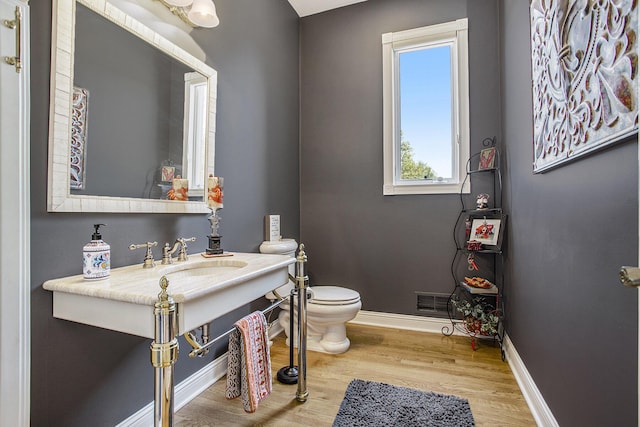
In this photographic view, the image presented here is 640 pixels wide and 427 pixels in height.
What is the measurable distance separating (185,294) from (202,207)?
919 millimetres

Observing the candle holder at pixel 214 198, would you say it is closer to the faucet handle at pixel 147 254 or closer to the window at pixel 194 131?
the window at pixel 194 131

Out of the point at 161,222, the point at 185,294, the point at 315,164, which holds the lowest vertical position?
the point at 185,294

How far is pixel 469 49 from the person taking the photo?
2578mm

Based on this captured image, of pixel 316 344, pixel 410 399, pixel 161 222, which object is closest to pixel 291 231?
pixel 316 344

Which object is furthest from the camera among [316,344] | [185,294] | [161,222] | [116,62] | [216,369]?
[316,344]

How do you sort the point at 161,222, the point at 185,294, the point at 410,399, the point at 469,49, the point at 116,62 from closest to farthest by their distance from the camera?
the point at 185,294 < the point at 116,62 < the point at 161,222 < the point at 410,399 < the point at 469,49

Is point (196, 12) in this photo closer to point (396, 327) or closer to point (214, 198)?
point (214, 198)

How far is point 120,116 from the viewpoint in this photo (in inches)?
53.1

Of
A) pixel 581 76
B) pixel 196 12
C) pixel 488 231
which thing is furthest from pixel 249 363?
pixel 488 231

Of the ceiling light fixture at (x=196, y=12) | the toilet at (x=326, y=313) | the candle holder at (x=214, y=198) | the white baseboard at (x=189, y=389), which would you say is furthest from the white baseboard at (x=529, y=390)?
the ceiling light fixture at (x=196, y=12)

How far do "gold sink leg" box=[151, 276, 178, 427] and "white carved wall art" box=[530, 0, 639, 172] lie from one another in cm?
127

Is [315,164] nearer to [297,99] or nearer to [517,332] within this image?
[297,99]

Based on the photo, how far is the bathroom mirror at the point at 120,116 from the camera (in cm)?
112

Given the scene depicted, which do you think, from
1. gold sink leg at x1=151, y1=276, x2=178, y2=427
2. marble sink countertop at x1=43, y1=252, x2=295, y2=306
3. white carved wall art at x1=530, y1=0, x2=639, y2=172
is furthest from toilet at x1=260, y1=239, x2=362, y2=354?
white carved wall art at x1=530, y1=0, x2=639, y2=172
